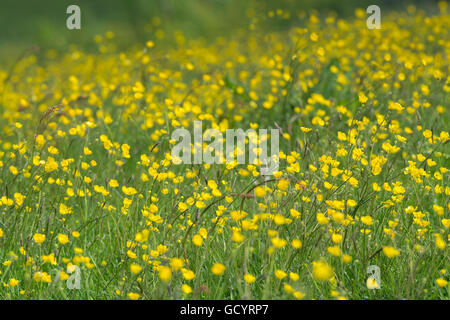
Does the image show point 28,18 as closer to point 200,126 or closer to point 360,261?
point 200,126

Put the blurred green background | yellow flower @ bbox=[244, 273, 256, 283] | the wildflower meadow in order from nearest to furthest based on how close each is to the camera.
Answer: yellow flower @ bbox=[244, 273, 256, 283], the wildflower meadow, the blurred green background

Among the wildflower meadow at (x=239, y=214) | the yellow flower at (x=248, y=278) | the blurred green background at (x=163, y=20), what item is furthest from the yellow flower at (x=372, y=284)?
the blurred green background at (x=163, y=20)

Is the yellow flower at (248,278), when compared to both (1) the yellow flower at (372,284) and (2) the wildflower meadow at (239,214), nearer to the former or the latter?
(2) the wildflower meadow at (239,214)

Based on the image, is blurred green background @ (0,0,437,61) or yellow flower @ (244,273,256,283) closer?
yellow flower @ (244,273,256,283)

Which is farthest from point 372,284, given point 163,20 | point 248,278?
point 163,20

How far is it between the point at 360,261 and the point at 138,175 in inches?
59.3

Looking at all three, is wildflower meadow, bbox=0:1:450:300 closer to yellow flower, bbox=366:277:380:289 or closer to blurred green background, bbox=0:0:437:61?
yellow flower, bbox=366:277:380:289

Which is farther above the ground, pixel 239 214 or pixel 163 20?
pixel 163 20

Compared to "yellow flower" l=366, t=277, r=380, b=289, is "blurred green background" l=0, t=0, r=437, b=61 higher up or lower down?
higher up

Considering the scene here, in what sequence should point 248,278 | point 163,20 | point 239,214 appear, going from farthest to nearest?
point 163,20, point 239,214, point 248,278

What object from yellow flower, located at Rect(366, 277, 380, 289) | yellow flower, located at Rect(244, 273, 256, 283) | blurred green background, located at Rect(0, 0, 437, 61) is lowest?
yellow flower, located at Rect(366, 277, 380, 289)

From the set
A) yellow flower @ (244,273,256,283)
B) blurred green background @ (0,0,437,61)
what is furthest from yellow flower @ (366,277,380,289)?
blurred green background @ (0,0,437,61)

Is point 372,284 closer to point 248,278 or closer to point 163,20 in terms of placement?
point 248,278

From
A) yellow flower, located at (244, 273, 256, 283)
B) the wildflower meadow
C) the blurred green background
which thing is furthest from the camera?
the blurred green background
